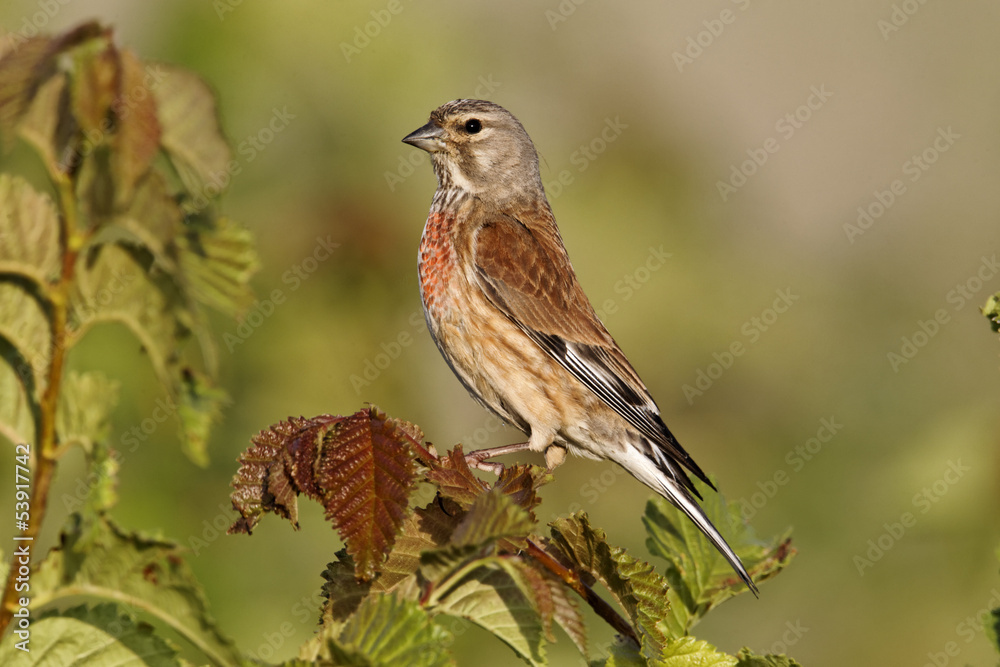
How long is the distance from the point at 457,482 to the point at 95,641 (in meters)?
0.65

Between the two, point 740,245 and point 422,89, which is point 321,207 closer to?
point 422,89

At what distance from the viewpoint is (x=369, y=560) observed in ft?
4.98

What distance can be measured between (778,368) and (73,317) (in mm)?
4845

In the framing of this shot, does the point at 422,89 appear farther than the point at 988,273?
No

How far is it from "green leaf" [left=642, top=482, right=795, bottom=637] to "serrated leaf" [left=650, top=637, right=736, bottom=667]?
0.22 m

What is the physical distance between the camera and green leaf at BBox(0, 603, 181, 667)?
134 centimetres

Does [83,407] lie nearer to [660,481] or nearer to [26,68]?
[26,68]

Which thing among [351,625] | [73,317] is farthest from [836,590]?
[73,317]

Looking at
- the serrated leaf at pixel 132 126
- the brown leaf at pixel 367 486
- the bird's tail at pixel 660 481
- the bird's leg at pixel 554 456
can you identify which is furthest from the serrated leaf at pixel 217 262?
the bird's leg at pixel 554 456

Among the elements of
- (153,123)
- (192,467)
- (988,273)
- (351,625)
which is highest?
(988,273)

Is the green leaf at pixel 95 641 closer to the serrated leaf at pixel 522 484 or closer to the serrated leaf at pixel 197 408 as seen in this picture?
the serrated leaf at pixel 197 408

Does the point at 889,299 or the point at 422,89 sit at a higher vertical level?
the point at 889,299

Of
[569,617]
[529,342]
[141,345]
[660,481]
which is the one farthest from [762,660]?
[529,342]

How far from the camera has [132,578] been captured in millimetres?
1286
